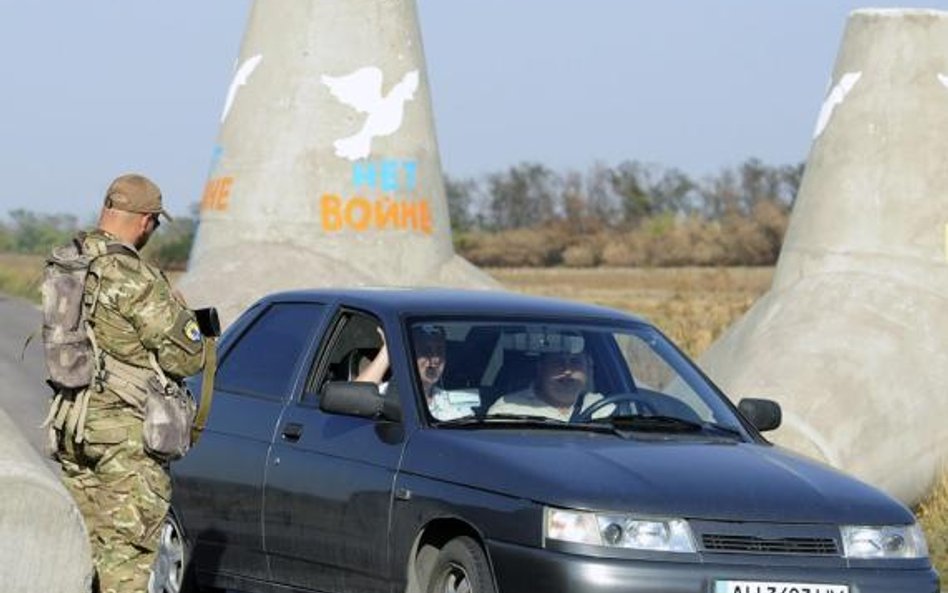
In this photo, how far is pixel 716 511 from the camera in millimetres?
8703

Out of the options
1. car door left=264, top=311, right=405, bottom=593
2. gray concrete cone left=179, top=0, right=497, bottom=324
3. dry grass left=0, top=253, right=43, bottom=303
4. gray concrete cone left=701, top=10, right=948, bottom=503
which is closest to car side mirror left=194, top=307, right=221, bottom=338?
car door left=264, top=311, right=405, bottom=593

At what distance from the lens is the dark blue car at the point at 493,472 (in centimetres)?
864

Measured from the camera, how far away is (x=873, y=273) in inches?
706

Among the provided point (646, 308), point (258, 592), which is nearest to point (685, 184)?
point (646, 308)

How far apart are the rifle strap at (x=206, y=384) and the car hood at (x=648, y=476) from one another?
0.77m

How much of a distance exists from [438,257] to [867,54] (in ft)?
14.1

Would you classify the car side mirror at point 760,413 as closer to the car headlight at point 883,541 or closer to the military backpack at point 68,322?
the car headlight at point 883,541

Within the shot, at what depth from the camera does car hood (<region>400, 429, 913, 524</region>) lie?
8711mm

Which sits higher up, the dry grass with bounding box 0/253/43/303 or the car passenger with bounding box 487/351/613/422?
the car passenger with bounding box 487/351/613/422

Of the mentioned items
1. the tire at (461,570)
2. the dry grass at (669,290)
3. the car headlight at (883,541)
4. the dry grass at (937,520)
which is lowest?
the dry grass at (669,290)

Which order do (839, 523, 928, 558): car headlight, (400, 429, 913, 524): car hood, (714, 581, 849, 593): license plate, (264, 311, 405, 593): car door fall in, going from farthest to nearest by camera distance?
1. (264, 311, 405, 593): car door
2. (839, 523, 928, 558): car headlight
3. (400, 429, 913, 524): car hood
4. (714, 581, 849, 593): license plate

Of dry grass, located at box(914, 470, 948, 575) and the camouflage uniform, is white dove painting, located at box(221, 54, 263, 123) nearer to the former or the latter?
dry grass, located at box(914, 470, 948, 575)

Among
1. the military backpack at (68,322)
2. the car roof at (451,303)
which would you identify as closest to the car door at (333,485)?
the car roof at (451,303)

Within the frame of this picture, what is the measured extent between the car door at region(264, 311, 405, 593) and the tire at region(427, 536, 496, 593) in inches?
15.9
